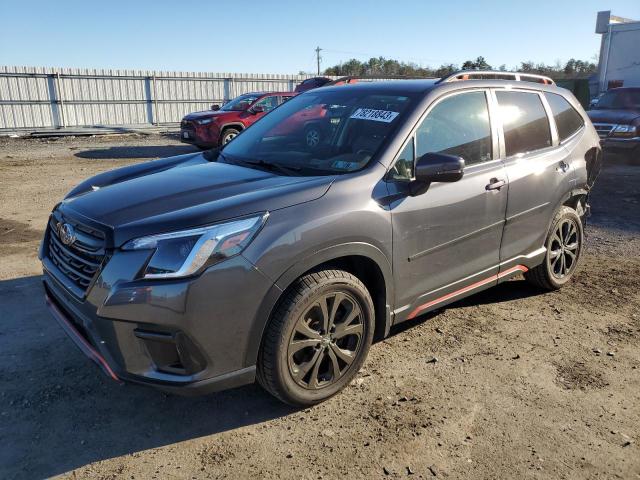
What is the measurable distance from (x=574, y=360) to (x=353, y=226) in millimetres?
1919

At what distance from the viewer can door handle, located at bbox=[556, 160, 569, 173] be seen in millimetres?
4461

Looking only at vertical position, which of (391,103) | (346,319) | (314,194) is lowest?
(346,319)

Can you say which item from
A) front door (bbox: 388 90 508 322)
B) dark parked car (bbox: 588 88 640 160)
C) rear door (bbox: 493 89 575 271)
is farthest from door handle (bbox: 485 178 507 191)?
dark parked car (bbox: 588 88 640 160)

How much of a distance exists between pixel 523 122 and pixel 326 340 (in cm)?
248

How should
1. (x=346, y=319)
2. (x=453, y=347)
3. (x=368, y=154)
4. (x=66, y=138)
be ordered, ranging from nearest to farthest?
1. (x=346, y=319)
2. (x=368, y=154)
3. (x=453, y=347)
4. (x=66, y=138)

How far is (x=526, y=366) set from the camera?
3588 millimetres

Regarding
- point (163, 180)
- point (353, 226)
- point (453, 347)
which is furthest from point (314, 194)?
point (453, 347)

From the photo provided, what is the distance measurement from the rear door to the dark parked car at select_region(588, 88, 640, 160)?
952cm

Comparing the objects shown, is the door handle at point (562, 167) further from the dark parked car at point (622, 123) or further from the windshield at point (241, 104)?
the windshield at point (241, 104)

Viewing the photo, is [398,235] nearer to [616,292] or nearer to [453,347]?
[453,347]

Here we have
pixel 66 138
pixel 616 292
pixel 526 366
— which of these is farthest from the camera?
pixel 66 138

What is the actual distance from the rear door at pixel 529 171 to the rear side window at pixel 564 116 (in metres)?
0.12

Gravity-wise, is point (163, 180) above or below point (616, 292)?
above

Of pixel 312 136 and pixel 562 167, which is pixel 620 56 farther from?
pixel 312 136
